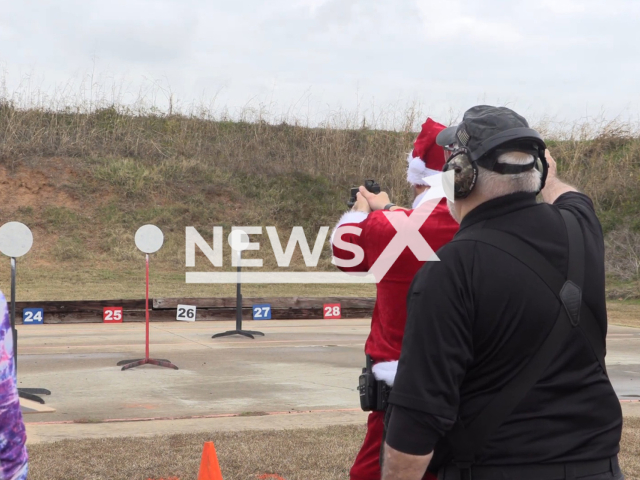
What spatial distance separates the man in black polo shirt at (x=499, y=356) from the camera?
1.98 meters

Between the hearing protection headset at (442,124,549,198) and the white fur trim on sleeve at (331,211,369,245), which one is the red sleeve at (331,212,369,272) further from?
the hearing protection headset at (442,124,549,198)

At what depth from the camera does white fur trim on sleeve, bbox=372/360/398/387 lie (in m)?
3.11

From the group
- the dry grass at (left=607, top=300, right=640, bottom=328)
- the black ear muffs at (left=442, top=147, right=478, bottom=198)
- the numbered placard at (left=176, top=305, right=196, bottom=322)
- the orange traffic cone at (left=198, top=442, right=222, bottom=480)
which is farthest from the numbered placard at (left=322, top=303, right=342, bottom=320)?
the black ear muffs at (left=442, top=147, right=478, bottom=198)

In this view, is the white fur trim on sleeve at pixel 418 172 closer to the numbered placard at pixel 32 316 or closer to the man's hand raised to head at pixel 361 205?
the man's hand raised to head at pixel 361 205

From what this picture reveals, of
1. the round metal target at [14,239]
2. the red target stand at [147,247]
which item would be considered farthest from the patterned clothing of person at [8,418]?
the red target stand at [147,247]

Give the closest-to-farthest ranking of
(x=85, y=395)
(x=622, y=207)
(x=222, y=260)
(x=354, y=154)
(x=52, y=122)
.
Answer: (x=85, y=395)
(x=222, y=260)
(x=622, y=207)
(x=52, y=122)
(x=354, y=154)

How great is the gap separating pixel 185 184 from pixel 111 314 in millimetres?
15772

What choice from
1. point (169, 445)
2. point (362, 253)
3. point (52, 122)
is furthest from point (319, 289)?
point (362, 253)

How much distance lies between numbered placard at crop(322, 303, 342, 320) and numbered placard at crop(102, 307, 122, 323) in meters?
4.28

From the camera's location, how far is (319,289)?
23.6 metres

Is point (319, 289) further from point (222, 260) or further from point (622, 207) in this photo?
point (622, 207)

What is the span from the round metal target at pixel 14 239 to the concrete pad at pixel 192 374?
1.53 metres

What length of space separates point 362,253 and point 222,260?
2429 centimetres

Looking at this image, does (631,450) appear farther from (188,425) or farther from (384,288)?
(384,288)
